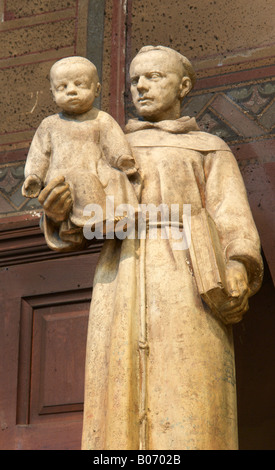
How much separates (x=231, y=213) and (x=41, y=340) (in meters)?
1.43

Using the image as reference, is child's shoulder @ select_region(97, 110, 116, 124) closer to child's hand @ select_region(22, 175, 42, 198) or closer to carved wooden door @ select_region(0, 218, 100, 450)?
A: child's hand @ select_region(22, 175, 42, 198)

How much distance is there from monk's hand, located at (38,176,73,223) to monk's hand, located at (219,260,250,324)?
558 millimetres

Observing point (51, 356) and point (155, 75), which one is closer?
point (155, 75)

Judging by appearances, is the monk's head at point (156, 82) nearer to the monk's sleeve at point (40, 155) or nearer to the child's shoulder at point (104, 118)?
the child's shoulder at point (104, 118)

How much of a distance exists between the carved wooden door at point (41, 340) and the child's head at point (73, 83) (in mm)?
1258

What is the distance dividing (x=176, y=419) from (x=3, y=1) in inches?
108

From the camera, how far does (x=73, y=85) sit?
3779mm

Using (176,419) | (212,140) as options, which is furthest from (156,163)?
(176,419)

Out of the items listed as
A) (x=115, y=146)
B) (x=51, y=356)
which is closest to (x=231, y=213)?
(x=115, y=146)

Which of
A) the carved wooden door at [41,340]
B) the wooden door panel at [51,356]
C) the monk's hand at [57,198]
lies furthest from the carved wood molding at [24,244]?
the monk's hand at [57,198]

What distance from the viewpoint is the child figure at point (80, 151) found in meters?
3.66

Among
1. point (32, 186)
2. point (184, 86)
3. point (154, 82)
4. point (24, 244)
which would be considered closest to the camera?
point (32, 186)

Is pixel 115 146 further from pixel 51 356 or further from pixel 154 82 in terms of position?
pixel 51 356

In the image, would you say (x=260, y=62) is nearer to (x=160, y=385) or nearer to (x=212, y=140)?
(x=212, y=140)
